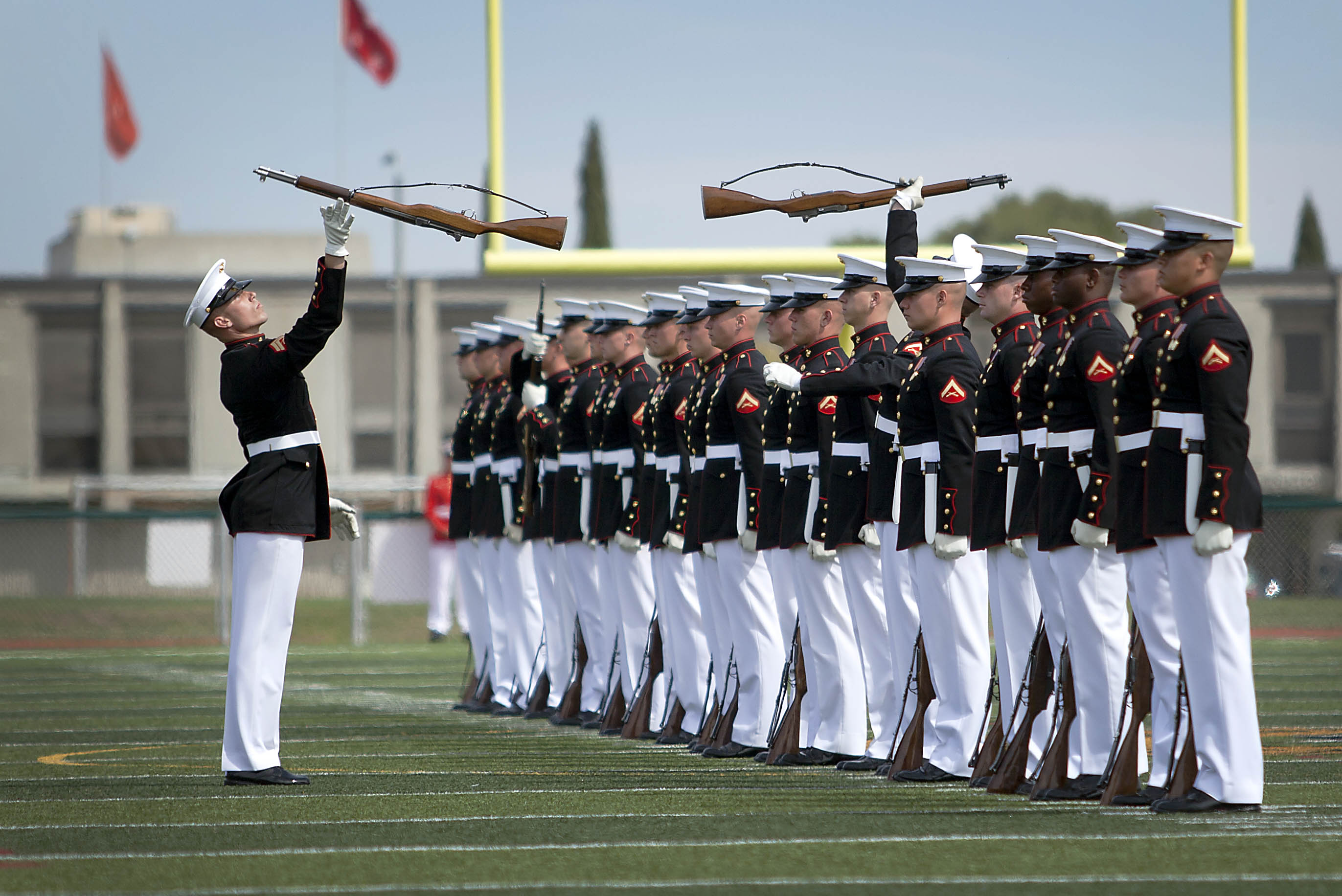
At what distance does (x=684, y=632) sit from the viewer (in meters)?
10.3

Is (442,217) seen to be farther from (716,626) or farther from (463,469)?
(463,469)

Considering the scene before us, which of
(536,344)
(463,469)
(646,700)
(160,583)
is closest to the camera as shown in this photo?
(646,700)

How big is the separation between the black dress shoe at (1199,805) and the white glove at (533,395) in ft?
20.1

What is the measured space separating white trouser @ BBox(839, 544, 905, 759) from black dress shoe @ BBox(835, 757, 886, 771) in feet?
0.30

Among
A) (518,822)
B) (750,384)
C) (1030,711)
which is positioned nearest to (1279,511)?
(750,384)

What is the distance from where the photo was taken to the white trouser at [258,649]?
792 centimetres

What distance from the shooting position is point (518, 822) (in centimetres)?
675

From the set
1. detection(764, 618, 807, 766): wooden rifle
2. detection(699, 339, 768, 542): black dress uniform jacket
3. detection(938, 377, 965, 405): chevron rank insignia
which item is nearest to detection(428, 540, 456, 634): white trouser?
detection(699, 339, 768, 542): black dress uniform jacket

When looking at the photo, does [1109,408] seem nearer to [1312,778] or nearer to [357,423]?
[1312,778]

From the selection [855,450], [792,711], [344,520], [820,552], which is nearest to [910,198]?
[855,450]

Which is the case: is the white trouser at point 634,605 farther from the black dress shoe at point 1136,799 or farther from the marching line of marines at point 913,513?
the black dress shoe at point 1136,799

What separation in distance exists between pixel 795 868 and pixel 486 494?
7511 millimetres

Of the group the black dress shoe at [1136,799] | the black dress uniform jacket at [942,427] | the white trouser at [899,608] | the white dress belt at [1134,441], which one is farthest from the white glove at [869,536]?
the black dress shoe at [1136,799]

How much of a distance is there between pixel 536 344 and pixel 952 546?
4683 mm
